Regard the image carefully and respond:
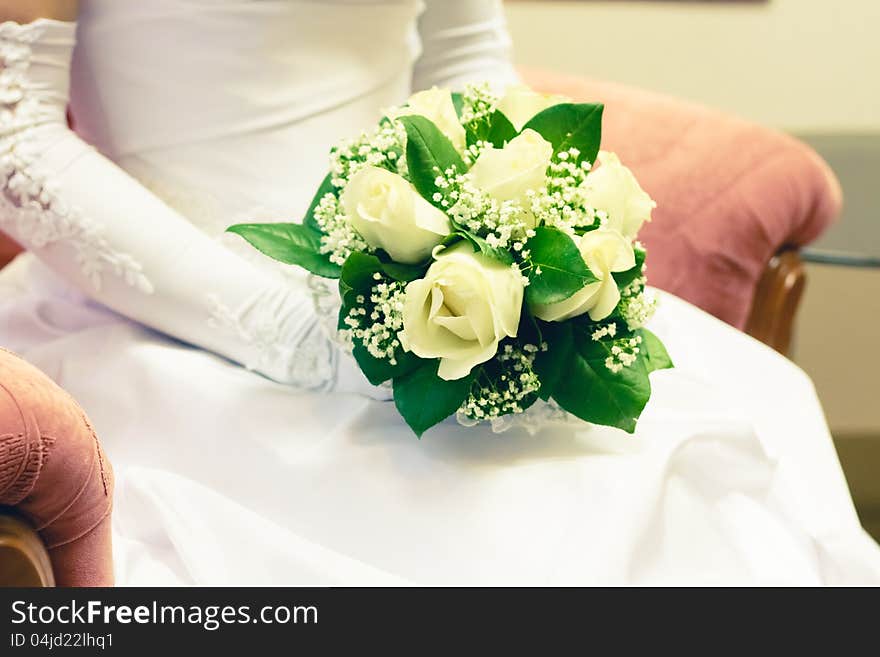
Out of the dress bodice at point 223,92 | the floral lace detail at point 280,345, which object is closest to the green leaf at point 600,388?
the floral lace detail at point 280,345

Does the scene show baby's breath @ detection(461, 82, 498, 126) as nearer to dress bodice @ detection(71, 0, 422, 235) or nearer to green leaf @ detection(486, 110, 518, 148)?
green leaf @ detection(486, 110, 518, 148)

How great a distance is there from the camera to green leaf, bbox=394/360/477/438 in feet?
2.38

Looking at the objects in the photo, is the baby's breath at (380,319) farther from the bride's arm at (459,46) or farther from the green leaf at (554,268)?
the bride's arm at (459,46)

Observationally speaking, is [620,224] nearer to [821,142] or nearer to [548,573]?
[548,573]

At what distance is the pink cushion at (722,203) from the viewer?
134cm

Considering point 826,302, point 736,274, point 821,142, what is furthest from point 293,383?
point 821,142

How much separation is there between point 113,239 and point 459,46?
56 centimetres

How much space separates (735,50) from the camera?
253cm

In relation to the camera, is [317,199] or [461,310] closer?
[461,310]

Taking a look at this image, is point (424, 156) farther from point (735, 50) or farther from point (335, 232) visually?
point (735, 50)

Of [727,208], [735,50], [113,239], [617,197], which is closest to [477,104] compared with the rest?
[617,197]

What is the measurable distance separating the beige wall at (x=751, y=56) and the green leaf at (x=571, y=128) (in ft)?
5.68

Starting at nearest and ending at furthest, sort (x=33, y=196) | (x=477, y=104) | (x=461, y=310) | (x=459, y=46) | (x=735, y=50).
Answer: (x=461, y=310) < (x=477, y=104) < (x=33, y=196) < (x=459, y=46) < (x=735, y=50)
